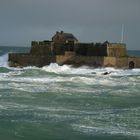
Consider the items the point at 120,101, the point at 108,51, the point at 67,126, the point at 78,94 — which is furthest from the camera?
the point at 108,51

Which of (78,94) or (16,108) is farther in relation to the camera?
(78,94)

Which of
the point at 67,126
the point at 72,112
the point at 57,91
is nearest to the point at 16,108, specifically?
the point at 72,112

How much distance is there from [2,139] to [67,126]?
2588 millimetres

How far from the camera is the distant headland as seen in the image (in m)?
47.9

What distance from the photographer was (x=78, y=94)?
2394 centimetres

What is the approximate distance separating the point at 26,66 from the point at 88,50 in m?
6.26

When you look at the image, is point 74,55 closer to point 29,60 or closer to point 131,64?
point 29,60

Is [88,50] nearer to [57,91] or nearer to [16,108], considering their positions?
[57,91]

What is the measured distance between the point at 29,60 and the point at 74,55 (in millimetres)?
4387

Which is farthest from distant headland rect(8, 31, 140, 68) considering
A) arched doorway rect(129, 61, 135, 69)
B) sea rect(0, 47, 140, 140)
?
sea rect(0, 47, 140, 140)

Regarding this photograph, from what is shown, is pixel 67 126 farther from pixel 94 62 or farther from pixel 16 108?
pixel 94 62

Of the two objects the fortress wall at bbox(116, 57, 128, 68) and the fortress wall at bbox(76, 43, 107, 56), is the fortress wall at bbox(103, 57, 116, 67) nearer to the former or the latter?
the fortress wall at bbox(116, 57, 128, 68)

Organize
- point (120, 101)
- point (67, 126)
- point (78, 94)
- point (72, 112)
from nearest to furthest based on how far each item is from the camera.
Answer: point (67, 126) < point (72, 112) < point (120, 101) < point (78, 94)

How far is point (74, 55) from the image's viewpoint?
4838 centimetres
